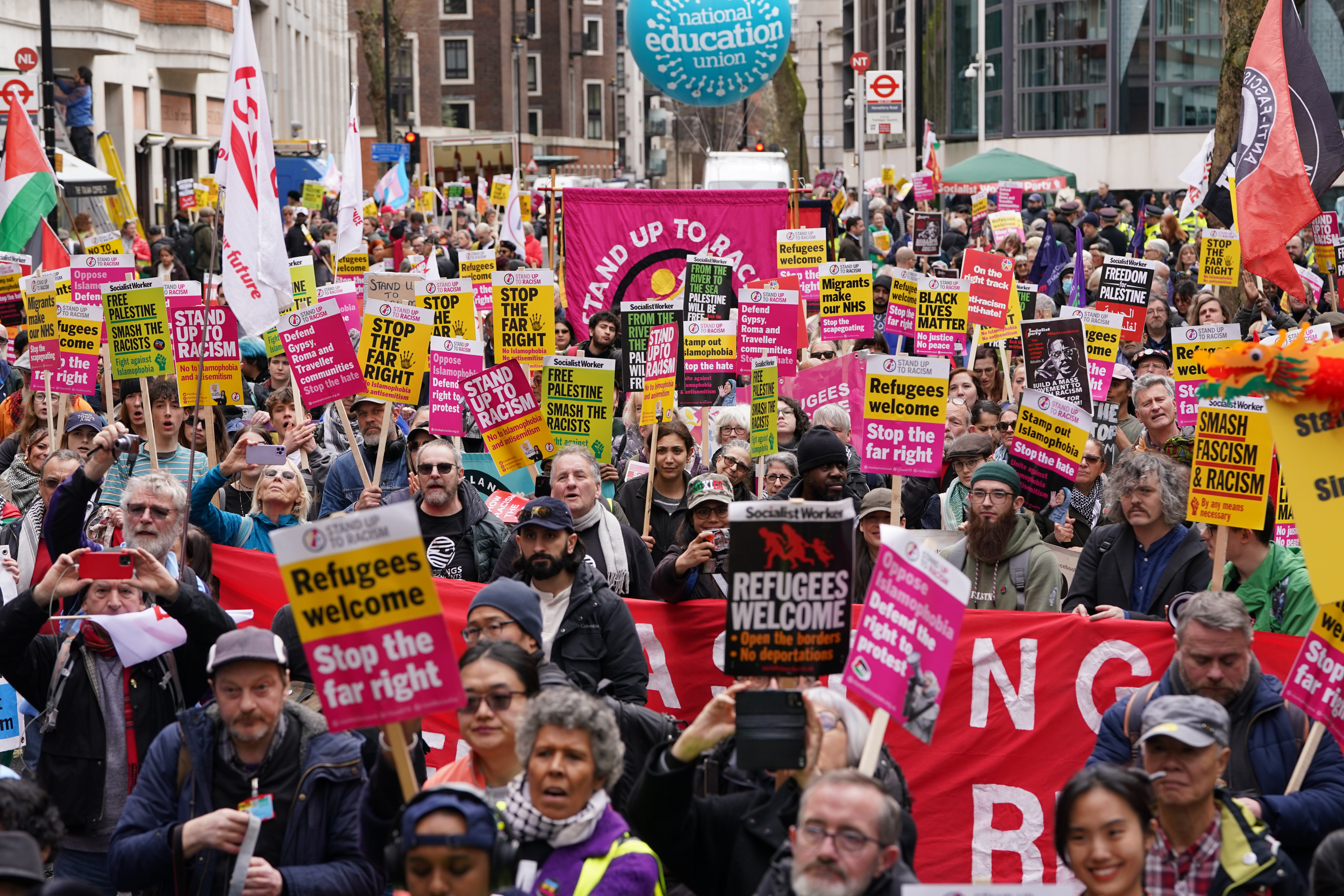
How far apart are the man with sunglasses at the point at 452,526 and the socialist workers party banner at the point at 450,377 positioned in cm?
151

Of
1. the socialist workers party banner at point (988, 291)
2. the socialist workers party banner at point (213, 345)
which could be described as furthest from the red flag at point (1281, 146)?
the socialist workers party banner at point (213, 345)

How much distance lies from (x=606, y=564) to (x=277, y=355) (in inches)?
197

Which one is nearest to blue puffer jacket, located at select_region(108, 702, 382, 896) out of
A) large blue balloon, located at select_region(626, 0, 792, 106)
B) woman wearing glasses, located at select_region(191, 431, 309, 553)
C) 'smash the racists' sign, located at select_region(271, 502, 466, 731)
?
'smash the racists' sign, located at select_region(271, 502, 466, 731)

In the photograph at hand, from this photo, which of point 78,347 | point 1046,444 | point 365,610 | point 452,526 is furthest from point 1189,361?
point 78,347

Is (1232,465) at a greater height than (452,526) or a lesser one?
greater

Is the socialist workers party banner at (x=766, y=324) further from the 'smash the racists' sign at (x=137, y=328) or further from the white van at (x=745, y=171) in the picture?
the white van at (x=745, y=171)

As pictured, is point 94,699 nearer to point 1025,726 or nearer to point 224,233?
point 1025,726

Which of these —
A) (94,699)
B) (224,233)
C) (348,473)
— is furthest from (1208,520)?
(224,233)

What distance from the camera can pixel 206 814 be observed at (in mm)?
4250

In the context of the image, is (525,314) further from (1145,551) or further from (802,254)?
(1145,551)

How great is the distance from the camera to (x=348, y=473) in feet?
28.2

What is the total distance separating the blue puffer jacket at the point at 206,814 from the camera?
4.25 meters

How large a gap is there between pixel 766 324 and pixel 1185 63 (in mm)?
39403

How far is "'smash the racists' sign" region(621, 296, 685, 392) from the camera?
10117 mm
